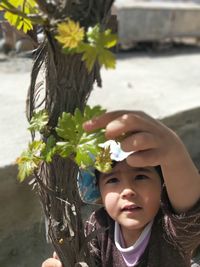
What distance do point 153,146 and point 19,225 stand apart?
122cm

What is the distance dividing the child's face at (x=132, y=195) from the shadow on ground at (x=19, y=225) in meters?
0.64

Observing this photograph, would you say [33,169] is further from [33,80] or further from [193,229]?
[193,229]

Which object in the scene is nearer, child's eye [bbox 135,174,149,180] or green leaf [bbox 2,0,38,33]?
green leaf [bbox 2,0,38,33]

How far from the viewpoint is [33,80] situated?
2.88 feet

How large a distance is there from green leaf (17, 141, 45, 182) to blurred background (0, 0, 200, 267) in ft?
0.63

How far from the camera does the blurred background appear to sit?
1837 millimetres

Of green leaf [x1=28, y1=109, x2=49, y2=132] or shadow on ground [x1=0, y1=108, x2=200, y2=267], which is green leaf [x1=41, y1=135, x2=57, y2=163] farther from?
shadow on ground [x1=0, y1=108, x2=200, y2=267]

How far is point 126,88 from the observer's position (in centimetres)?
282

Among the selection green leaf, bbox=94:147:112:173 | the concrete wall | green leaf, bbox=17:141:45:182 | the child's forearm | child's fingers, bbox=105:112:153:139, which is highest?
child's fingers, bbox=105:112:153:139

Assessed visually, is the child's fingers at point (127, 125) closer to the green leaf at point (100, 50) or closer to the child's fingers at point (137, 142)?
the child's fingers at point (137, 142)

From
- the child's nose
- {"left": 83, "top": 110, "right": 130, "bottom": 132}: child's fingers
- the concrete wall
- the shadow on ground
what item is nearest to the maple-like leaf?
{"left": 83, "top": 110, "right": 130, "bottom": 132}: child's fingers

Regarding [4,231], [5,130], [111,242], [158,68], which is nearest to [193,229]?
[111,242]

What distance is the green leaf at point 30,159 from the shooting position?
80 cm

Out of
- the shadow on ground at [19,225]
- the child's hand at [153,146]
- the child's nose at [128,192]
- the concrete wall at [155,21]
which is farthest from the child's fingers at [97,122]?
the concrete wall at [155,21]
